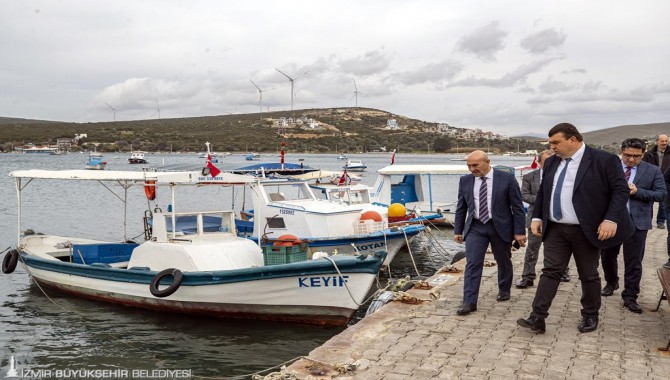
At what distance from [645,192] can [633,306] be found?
4.90 feet

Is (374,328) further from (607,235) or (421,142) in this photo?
(421,142)

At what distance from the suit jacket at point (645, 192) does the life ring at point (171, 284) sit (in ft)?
25.4

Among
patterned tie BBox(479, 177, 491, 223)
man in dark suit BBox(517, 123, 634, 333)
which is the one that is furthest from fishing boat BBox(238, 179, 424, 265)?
man in dark suit BBox(517, 123, 634, 333)

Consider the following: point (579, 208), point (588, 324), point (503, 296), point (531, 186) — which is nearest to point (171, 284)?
point (503, 296)

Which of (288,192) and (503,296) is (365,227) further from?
(503,296)

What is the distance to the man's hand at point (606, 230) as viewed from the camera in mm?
6023

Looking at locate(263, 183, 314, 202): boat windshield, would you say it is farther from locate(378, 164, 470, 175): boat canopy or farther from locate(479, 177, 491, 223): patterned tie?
locate(479, 177, 491, 223): patterned tie

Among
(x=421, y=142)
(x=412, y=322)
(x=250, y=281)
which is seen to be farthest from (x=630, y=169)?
(x=421, y=142)

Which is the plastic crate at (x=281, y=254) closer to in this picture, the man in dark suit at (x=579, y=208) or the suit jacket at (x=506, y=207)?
the suit jacket at (x=506, y=207)

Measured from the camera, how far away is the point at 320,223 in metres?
16.7

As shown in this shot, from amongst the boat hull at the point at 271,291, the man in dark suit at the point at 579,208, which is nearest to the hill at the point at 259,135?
the boat hull at the point at 271,291

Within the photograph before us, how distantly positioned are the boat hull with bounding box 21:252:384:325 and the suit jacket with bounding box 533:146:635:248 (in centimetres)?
499

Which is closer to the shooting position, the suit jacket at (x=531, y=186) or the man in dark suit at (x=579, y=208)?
the man in dark suit at (x=579, y=208)

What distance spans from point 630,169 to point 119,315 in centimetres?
1038
